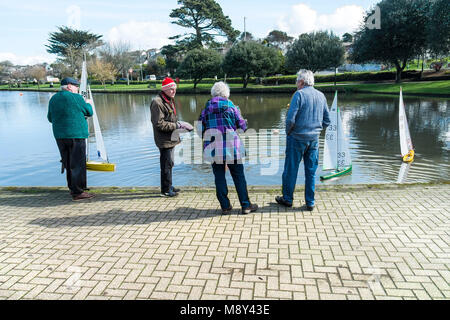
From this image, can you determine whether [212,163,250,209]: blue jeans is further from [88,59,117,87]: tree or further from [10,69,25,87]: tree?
[10,69,25,87]: tree

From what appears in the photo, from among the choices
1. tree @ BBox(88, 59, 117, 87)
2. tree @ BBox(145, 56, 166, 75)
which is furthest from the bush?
tree @ BBox(88, 59, 117, 87)

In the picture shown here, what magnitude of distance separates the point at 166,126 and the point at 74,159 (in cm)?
167

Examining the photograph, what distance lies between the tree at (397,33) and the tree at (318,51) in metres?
5.16

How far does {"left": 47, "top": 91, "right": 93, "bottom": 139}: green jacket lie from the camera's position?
5445 mm

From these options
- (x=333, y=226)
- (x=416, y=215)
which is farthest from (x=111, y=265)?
(x=416, y=215)

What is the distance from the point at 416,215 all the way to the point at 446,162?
6.58m

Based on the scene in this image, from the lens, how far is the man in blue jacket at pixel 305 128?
488cm

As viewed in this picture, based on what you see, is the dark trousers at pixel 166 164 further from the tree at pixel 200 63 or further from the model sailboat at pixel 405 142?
the tree at pixel 200 63

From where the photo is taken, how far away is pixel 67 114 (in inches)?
217

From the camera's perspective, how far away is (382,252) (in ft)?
12.3

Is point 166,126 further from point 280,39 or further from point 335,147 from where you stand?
point 280,39

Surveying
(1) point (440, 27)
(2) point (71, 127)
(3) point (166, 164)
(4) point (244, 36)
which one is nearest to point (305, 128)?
(3) point (166, 164)

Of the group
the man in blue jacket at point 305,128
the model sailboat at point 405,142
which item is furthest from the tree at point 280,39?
the man in blue jacket at point 305,128
